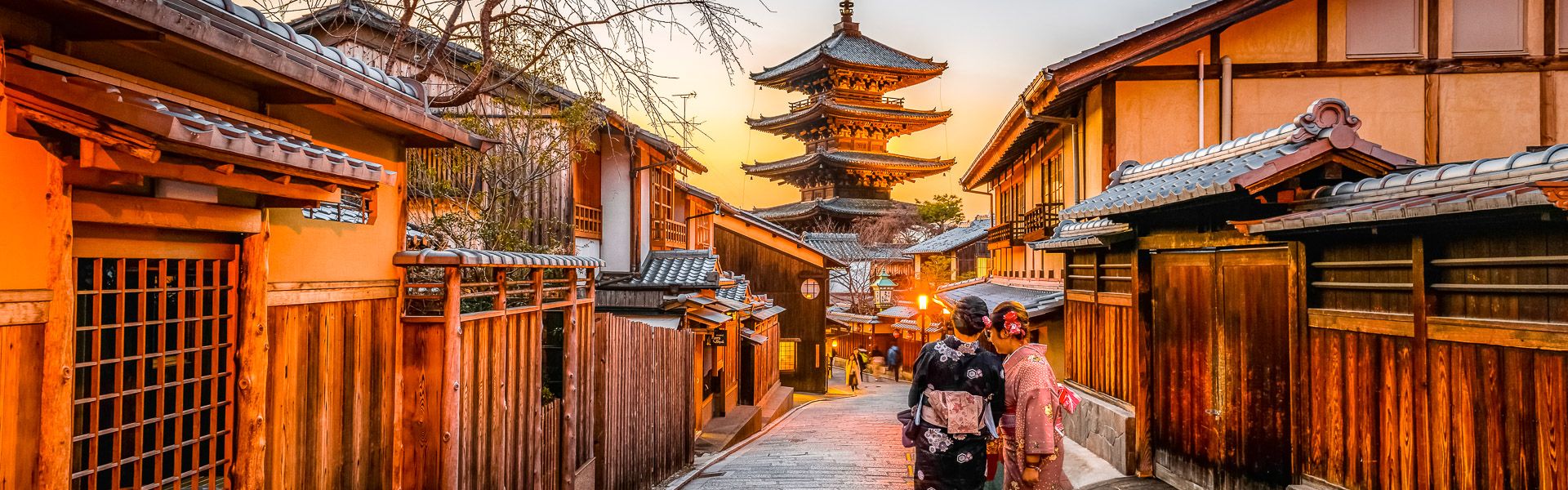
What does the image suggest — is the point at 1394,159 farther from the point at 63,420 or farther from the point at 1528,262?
the point at 63,420

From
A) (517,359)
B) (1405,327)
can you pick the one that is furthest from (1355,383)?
(517,359)

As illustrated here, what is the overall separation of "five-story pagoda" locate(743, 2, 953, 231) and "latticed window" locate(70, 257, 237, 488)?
35.6 meters

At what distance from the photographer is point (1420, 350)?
4.92m

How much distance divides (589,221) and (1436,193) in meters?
13.2

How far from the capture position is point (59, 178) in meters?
3.13

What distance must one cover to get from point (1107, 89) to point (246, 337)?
1035 cm

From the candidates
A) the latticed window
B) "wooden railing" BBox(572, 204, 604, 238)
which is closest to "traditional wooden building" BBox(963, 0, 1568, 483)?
"wooden railing" BBox(572, 204, 604, 238)

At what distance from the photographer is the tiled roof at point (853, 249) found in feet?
130

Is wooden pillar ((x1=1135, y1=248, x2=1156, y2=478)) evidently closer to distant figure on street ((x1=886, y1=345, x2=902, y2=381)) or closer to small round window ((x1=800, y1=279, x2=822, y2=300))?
small round window ((x1=800, y1=279, x2=822, y2=300))

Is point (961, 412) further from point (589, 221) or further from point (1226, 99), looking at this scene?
point (589, 221)

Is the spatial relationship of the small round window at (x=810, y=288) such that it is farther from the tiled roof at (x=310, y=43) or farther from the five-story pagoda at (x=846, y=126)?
the tiled roof at (x=310, y=43)

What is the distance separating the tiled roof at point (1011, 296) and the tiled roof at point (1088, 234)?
1075 millimetres

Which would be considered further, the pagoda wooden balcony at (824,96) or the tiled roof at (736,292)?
the pagoda wooden balcony at (824,96)

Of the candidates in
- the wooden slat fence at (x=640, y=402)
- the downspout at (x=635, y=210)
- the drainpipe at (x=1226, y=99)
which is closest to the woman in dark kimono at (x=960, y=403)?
the wooden slat fence at (x=640, y=402)
